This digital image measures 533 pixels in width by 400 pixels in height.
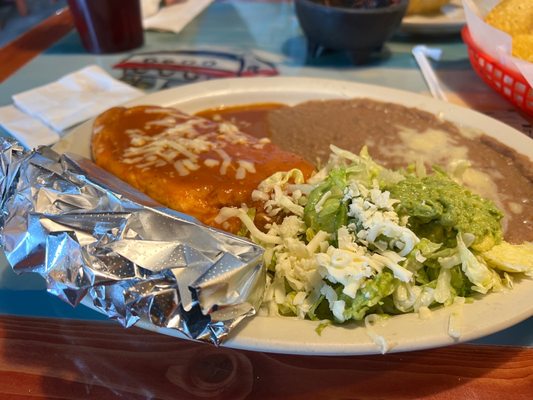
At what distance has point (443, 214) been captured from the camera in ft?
3.14

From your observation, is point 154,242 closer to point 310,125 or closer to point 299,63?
point 310,125

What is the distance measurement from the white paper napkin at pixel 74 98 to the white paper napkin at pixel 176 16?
806mm

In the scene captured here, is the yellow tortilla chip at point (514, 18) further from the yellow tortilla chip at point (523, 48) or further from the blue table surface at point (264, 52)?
the blue table surface at point (264, 52)

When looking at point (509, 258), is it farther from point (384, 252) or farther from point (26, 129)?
point (26, 129)

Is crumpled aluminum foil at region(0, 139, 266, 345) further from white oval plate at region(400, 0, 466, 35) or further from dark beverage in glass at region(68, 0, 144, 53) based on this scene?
white oval plate at region(400, 0, 466, 35)

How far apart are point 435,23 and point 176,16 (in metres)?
1.49

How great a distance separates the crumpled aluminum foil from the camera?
80 cm

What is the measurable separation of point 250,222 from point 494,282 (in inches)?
20.3

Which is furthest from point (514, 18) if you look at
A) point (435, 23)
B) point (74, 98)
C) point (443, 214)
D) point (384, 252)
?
point (74, 98)

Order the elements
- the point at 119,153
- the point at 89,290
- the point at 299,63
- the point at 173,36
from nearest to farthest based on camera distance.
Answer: the point at 89,290, the point at 119,153, the point at 299,63, the point at 173,36

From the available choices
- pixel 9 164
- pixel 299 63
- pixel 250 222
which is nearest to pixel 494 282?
pixel 250 222

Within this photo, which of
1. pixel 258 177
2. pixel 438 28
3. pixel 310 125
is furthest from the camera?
pixel 438 28

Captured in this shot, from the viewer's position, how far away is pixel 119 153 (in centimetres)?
134

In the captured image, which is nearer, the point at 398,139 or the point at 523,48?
the point at 398,139
